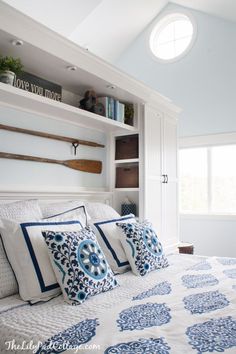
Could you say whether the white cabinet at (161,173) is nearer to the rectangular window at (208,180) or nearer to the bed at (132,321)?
the rectangular window at (208,180)

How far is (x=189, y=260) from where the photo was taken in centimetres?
237

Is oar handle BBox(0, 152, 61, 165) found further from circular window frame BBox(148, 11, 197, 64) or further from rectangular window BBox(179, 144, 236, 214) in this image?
circular window frame BBox(148, 11, 197, 64)

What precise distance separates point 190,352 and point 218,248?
3.47 meters

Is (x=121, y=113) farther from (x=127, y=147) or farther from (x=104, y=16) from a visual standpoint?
(x=104, y=16)

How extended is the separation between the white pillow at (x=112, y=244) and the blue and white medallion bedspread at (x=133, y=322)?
26 cm

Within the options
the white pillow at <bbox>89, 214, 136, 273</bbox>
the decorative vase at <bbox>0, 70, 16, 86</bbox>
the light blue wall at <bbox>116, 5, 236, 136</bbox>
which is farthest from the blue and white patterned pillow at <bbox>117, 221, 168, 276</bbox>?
the light blue wall at <bbox>116, 5, 236, 136</bbox>

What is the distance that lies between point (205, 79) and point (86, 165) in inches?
95.9

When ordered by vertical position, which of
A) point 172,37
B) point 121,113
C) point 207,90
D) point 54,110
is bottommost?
point 54,110

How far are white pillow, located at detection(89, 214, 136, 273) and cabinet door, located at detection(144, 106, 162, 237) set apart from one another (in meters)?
0.91

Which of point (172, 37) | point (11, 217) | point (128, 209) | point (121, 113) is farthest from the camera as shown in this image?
point (172, 37)

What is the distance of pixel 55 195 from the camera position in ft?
8.14

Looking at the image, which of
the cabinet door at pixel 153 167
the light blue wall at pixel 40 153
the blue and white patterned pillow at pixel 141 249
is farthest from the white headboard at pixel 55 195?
the blue and white patterned pillow at pixel 141 249

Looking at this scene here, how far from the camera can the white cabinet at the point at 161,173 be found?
3.04m

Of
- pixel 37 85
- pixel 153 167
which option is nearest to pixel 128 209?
pixel 153 167
